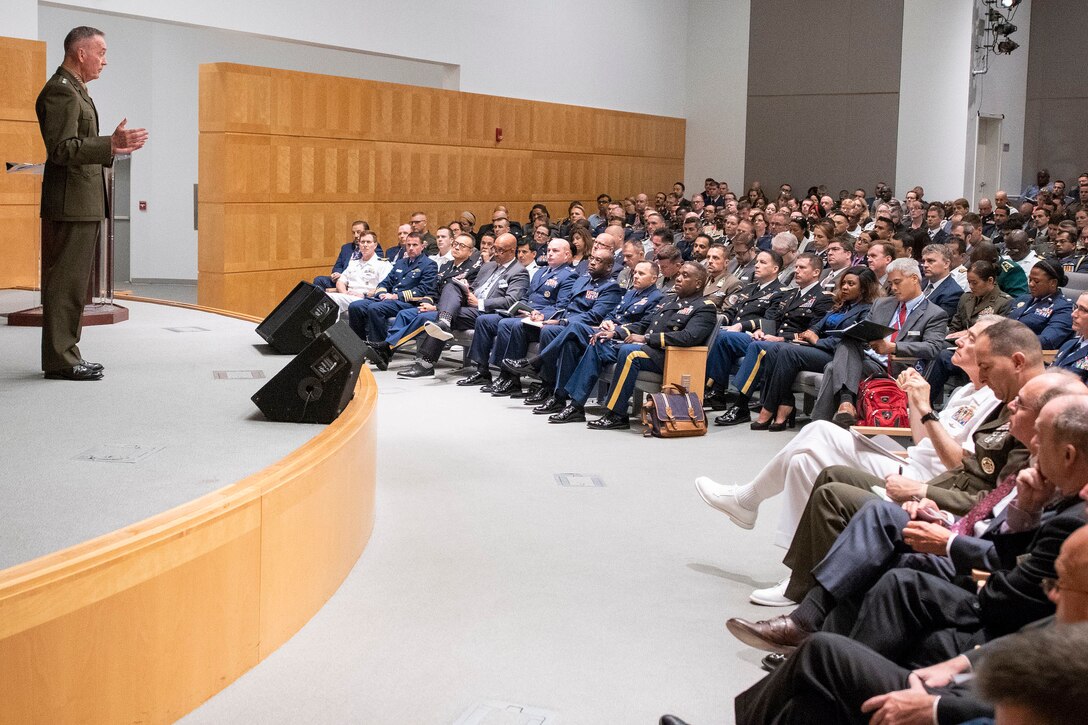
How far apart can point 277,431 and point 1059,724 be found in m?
3.25

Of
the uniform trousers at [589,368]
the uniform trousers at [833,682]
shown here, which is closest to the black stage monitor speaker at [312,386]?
the uniform trousers at [833,682]

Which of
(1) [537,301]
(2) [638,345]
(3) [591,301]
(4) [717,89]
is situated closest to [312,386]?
(2) [638,345]

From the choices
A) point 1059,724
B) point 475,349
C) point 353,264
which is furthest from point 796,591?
point 353,264

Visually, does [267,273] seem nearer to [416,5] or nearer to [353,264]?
[353,264]

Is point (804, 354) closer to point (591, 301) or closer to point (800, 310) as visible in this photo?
point (800, 310)

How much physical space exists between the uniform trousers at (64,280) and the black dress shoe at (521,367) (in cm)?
376

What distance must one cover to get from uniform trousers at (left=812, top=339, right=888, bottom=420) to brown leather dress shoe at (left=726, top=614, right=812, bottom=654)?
353 centimetres

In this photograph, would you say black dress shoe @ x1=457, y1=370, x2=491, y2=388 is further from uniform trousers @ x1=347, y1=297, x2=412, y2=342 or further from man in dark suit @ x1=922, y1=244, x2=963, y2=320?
man in dark suit @ x1=922, y1=244, x2=963, y2=320

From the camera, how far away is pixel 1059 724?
117 cm

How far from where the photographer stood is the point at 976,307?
23.6 feet

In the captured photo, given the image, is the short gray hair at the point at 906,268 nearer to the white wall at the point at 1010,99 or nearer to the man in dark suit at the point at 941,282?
the man in dark suit at the point at 941,282

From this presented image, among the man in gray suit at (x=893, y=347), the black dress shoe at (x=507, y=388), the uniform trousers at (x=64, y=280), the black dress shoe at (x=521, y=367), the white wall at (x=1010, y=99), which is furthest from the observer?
the white wall at (x=1010, y=99)

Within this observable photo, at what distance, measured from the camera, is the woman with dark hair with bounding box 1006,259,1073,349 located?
22.2ft

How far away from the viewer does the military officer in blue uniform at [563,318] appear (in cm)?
793
